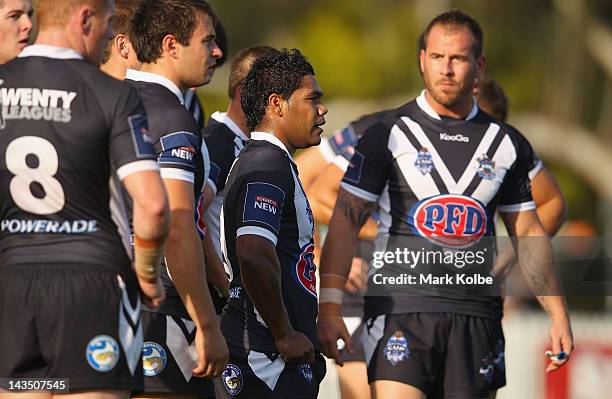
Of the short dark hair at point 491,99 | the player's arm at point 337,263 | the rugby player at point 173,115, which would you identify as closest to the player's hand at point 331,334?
the player's arm at point 337,263

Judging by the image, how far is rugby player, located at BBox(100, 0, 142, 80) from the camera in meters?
6.92

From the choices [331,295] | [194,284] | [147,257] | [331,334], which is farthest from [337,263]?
[147,257]

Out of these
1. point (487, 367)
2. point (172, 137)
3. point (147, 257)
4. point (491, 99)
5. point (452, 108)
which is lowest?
point (487, 367)

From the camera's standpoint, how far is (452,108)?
7.79 meters

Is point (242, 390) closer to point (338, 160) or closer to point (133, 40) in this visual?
point (133, 40)

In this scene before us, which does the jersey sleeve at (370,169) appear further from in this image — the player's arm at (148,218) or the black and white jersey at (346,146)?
the player's arm at (148,218)

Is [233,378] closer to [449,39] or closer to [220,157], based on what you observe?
[220,157]

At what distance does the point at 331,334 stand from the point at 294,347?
0.83 meters

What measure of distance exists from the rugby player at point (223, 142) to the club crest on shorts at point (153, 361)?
0.58m

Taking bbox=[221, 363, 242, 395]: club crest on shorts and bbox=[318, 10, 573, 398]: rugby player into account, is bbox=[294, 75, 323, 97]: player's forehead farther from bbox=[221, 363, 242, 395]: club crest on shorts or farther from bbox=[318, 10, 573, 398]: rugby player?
bbox=[221, 363, 242, 395]: club crest on shorts

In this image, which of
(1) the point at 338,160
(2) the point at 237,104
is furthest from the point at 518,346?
(2) the point at 237,104

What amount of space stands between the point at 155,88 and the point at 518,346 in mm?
7208

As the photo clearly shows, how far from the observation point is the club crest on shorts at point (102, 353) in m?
5.08

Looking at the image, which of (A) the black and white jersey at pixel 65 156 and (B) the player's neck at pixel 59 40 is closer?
(A) the black and white jersey at pixel 65 156
